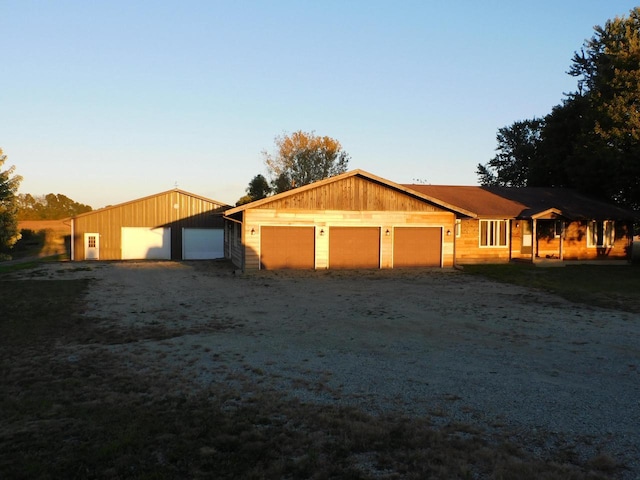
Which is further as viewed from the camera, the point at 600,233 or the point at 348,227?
the point at 600,233

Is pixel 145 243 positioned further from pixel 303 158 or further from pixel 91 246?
pixel 303 158

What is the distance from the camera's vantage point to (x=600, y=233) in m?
26.3

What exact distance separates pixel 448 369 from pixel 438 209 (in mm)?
16495

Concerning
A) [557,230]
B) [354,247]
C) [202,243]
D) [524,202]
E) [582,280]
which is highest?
[524,202]

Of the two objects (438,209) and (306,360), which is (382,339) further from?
(438,209)

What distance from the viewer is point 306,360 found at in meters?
7.06

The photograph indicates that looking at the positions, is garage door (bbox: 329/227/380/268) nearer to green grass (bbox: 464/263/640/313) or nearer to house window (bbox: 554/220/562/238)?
green grass (bbox: 464/263/640/313)

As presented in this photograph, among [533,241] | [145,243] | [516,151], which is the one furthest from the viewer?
[516,151]

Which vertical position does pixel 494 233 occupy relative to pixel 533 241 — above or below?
above

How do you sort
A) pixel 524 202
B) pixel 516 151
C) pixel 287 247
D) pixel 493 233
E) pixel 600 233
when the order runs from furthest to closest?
pixel 516 151 < pixel 524 202 < pixel 600 233 < pixel 493 233 < pixel 287 247

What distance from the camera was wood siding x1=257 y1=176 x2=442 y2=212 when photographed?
20719 millimetres

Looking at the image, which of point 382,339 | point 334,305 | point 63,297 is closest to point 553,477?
point 382,339

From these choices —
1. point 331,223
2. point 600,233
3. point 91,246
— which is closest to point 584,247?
point 600,233

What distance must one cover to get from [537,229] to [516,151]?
15.3m
